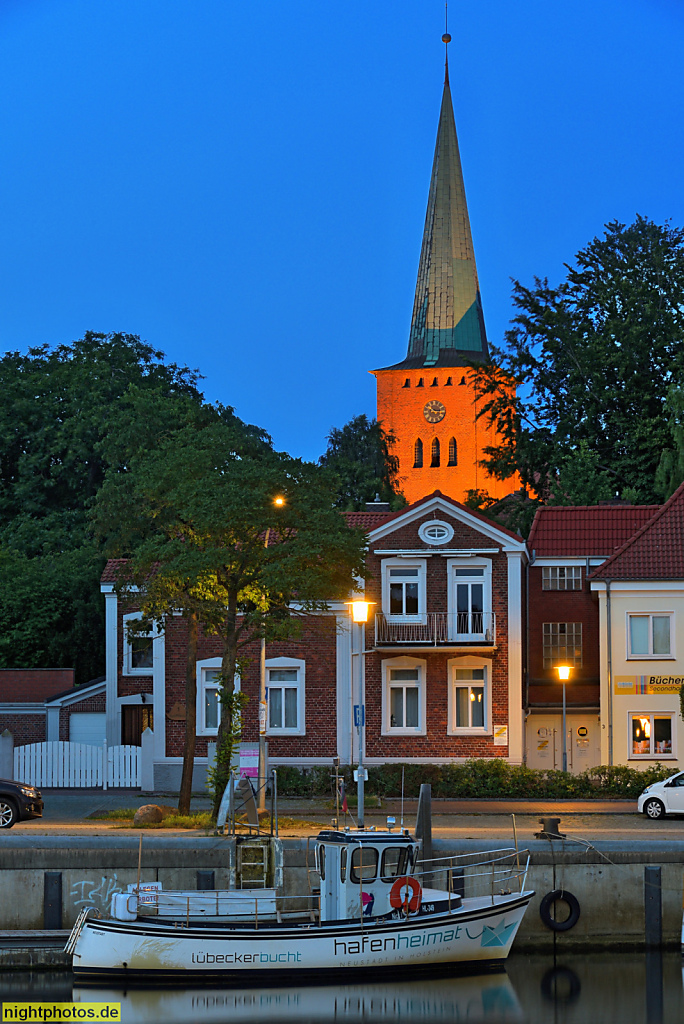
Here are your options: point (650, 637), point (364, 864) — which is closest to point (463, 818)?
point (364, 864)

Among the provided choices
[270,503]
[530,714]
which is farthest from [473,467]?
[270,503]

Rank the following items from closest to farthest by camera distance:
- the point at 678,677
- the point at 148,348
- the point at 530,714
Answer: the point at 678,677, the point at 530,714, the point at 148,348

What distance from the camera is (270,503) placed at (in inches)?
1272

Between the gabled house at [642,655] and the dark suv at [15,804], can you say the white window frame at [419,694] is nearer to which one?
the gabled house at [642,655]

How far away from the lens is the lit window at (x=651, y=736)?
41.7 metres

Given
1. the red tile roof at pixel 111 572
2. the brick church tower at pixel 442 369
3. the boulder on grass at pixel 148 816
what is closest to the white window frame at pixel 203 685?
the red tile roof at pixel 111 572

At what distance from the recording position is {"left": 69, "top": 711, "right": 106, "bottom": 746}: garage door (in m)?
45.6

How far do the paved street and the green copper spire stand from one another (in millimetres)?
60519

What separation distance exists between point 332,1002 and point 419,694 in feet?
62.3

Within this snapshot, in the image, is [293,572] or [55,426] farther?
[55,426]

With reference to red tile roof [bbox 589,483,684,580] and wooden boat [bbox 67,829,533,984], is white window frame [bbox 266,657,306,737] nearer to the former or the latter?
red tile roof [bbox 589,483,684,580]

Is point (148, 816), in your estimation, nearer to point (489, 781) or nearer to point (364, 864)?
point (364, 864)

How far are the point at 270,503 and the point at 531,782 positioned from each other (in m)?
12.9

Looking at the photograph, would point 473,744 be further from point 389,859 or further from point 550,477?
point 550,477
